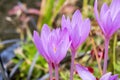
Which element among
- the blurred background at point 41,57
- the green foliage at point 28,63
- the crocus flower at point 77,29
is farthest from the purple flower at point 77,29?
the green foliage at point 28,63

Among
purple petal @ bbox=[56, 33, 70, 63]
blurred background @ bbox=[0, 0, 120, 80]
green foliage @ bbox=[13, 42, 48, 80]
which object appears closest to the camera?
purple petal @ bbox=[56, 33, 70, 63]

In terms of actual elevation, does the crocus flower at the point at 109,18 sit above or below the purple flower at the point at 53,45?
above

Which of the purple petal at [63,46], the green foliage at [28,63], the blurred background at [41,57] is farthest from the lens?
the green foliage at [28,63]

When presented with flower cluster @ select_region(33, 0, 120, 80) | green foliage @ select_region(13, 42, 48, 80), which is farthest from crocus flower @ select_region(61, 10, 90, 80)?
green foliage @ select_region(13, 42, 48, 80)

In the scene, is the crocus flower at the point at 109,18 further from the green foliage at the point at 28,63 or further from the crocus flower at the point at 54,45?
the green foliage at the point at 28,63

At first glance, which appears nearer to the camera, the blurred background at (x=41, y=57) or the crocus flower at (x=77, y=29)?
the crocus flower at (x=77, y=29)

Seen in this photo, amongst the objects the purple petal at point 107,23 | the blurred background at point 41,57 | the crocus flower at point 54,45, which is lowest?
the blurred background at point 41,57

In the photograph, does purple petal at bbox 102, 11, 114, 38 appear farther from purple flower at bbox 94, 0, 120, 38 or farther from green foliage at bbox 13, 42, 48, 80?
green foliage at bbox 13, 42, 48, 80

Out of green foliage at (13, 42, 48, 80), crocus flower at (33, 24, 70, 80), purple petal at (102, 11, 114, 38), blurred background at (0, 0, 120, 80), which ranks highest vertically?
purple petal at (102, 11, 114, 38)
